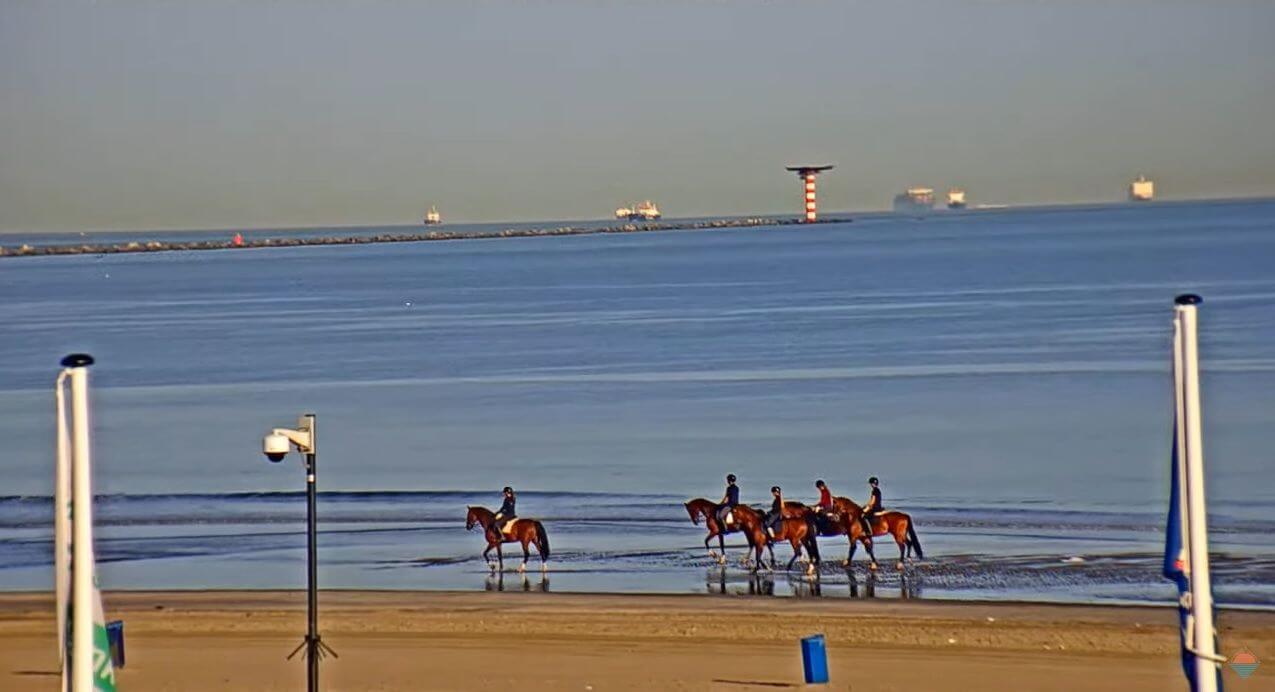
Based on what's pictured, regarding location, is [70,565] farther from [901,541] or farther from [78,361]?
[901,541]

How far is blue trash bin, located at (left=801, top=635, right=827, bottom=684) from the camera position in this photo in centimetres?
1866

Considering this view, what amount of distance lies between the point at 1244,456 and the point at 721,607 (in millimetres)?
20546

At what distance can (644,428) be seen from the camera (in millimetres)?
50250

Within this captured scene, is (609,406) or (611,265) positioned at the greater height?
(611,265)

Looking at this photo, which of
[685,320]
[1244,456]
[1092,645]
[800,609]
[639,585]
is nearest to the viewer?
[1092,645]

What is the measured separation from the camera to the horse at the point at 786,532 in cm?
2678

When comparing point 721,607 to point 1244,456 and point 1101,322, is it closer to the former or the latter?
point 1244,456

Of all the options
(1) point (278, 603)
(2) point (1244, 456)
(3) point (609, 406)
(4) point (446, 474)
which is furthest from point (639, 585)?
(3) point (609, 406)

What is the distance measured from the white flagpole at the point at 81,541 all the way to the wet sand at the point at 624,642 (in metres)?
9.23

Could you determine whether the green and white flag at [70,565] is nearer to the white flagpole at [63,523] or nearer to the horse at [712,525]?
the white flagpole at [63,523]

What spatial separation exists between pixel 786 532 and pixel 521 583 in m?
3.38

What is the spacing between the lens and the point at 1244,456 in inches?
1640

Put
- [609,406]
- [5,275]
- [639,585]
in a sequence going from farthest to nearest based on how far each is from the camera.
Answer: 1. [5,275]
2. [609,406]
3. [639,585]

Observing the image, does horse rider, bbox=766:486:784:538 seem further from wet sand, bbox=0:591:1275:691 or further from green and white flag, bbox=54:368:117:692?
green and white flag, bbox=54:368:117:692
